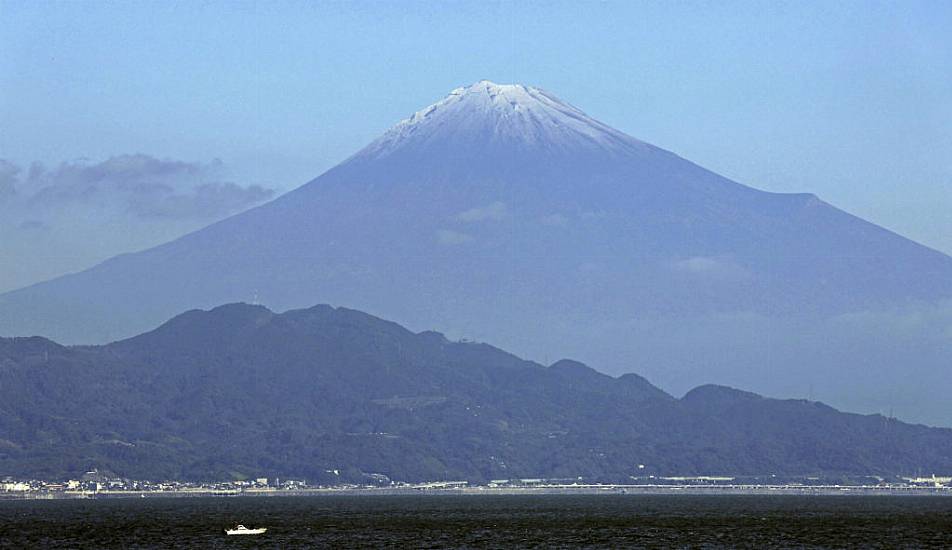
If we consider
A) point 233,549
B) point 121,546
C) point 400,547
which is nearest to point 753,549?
point 400,547

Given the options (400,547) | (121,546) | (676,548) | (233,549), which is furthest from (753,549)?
(121,546)

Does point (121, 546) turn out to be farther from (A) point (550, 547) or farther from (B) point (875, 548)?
Result: (B) point (875, 548)

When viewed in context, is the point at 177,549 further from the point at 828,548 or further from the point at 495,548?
the point at 828,548

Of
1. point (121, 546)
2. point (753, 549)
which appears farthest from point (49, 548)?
point (753, 549)

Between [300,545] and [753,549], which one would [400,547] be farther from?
[753,549]

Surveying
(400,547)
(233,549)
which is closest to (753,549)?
(400,547)

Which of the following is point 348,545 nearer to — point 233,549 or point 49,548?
point 233,549
